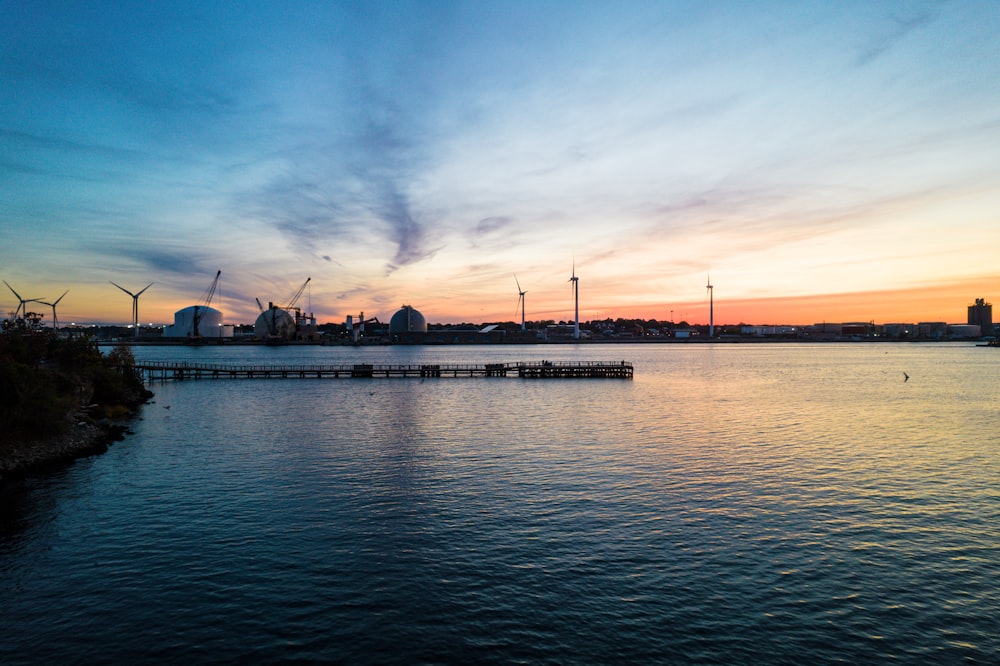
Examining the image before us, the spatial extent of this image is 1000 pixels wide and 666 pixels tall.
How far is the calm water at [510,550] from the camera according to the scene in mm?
18141

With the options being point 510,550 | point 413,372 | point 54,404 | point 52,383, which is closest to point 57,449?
point 54,404

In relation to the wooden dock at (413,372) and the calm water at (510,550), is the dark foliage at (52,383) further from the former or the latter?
the wooden dock at (413,372)

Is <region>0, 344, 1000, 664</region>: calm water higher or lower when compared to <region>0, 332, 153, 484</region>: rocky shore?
lower

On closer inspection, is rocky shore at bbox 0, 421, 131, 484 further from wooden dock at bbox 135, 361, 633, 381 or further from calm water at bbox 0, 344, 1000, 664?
wooden dock at bbox 135, 361, 633, 381

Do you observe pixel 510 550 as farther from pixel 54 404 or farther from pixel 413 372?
pixel 413 372

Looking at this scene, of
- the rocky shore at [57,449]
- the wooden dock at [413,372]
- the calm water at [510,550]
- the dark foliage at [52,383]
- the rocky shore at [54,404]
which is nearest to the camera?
the calm water at [510,550]

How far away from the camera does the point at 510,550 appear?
81.8ft

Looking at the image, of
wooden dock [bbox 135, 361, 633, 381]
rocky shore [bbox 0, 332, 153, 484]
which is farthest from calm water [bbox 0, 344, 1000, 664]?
wooden dock [bbox 135, 361, 633, 381]

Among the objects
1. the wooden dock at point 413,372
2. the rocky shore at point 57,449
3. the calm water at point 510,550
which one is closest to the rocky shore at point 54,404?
the rocky shore at point 57,449

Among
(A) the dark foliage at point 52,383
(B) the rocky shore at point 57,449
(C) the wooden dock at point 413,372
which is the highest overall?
(A) the dark foliage at point 52,383

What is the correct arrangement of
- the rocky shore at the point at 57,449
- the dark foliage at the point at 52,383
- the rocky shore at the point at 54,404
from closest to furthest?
the rocky shore at the point at 57,449, the rocky shore at the point at 54,404, the dark foliage at the point at 52,383

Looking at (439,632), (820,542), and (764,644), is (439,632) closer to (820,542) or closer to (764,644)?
(764,644)

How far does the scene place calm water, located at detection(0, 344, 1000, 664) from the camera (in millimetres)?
18141

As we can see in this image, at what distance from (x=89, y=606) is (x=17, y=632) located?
208 cm
